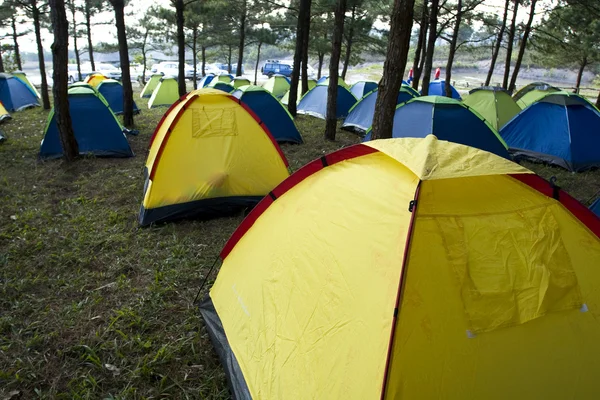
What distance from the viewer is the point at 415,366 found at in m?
1.84

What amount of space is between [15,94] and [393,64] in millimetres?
13885

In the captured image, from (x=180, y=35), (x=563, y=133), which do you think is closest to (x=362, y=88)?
(x=180, y=35)

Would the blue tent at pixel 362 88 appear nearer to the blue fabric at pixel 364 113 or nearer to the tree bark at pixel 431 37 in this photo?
the tree bark at pixel 431 37

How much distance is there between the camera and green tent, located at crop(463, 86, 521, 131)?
977 centimetres

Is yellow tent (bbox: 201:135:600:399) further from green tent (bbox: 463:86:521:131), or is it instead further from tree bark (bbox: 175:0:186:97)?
tree bark (bbox: 175:0:186:97)

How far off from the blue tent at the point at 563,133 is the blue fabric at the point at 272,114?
4849 mm

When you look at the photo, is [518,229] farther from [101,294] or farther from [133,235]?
[133,235]

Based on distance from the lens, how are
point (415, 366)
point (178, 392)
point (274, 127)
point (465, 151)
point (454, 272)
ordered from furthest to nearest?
1. point (274, 127)
2. point (178, 392)
3. point (465, 151)
4. point (454, 272)
5. point (415, 366)

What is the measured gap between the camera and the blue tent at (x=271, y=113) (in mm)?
8945

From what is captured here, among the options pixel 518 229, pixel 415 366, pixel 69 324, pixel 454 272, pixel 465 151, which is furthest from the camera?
pixel 69 324

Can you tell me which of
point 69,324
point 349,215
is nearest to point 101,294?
point 69,324

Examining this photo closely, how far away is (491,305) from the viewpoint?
6.33ft

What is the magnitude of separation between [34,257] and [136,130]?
21.0ft

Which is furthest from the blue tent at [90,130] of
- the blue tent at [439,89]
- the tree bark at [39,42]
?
the blue tent at [439,89]
